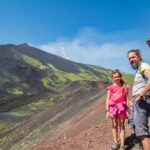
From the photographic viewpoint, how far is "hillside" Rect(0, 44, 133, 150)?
27.3 m

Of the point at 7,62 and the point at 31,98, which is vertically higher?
the point at 7,62

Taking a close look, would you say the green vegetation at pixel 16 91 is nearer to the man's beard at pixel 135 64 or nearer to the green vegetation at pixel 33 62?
the green vegetation at pixel 33 62

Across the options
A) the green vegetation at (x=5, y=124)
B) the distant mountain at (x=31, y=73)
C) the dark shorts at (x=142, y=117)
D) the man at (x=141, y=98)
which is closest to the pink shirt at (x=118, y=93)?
the man at (x=141, y=98)

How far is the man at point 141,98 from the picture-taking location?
28.7 ft

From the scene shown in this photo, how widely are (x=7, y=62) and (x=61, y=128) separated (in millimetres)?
90728

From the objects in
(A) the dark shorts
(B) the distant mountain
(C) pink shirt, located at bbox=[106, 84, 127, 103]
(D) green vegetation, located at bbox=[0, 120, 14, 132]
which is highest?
(B) the distant mountain

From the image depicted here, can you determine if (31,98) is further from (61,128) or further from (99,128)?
(99,128)

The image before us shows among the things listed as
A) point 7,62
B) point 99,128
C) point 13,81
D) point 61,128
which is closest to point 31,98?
point 13,81

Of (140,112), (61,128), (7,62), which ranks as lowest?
(61,128)

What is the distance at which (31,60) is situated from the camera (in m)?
135

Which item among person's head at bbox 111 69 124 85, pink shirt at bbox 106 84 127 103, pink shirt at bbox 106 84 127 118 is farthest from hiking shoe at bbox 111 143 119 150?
person's head at bbox 111 69 124 85

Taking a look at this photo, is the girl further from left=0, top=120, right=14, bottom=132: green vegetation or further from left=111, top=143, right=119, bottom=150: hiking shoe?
left=0, top=120, right=14, bottom=132: green vegetation

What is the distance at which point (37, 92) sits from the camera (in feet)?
308

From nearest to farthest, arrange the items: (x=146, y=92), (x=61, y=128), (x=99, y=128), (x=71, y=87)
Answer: (x=146, y=92) < (x=99, y=128) < (x=61, y=128) < (x=71, y=87)
